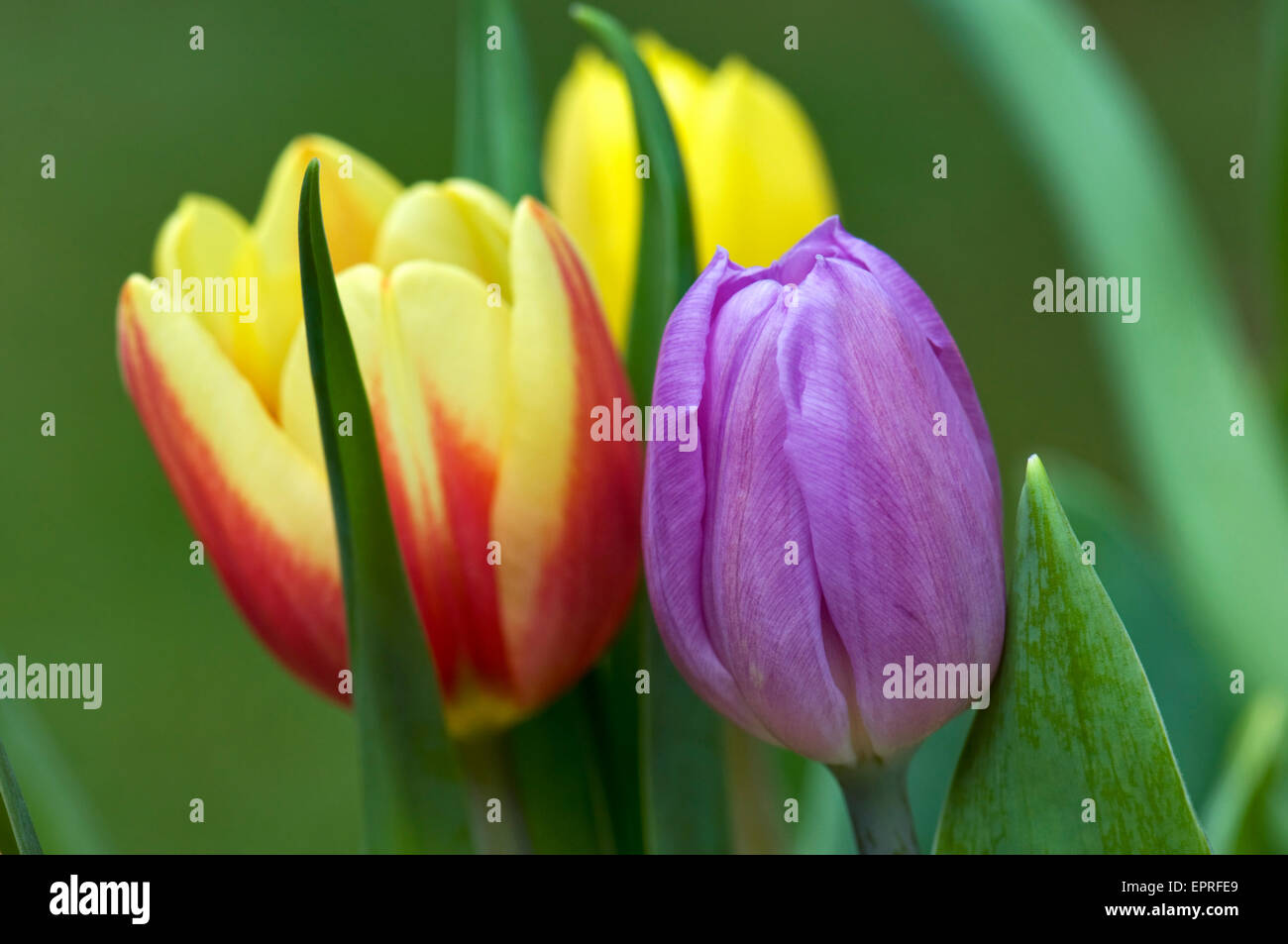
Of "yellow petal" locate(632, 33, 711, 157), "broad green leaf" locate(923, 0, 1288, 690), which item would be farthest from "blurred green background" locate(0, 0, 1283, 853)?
"yellow petal" locate(632, 33, 711, 157)

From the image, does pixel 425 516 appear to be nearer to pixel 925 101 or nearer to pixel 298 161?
pixel 298 161

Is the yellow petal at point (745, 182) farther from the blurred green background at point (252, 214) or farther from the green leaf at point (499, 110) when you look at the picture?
the blurred green background at point (252, 214)

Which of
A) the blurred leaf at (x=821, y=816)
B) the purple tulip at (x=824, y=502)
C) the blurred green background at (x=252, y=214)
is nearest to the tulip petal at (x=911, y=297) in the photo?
the purple tulip at (x=824, y=502)

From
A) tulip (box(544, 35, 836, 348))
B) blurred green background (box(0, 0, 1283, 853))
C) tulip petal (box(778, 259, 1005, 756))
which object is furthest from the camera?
blurred green background (box(0, 0, 1283, 853))

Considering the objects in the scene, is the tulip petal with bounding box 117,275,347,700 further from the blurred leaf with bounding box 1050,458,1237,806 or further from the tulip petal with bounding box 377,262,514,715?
the blurred leaf with bounding box 1050,458,1237,806
